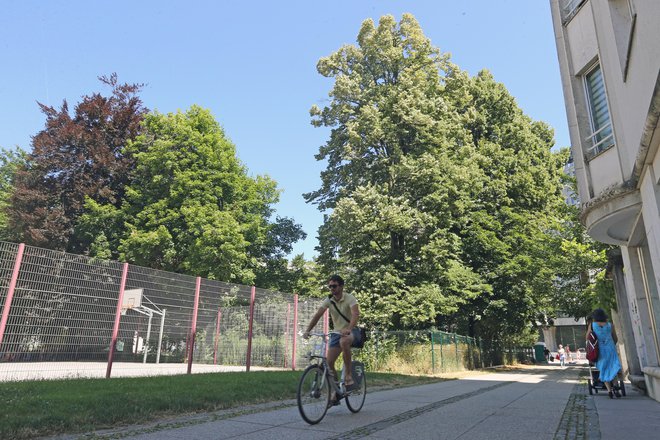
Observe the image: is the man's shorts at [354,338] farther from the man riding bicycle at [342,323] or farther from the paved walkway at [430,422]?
the paved walkway at [430,422]

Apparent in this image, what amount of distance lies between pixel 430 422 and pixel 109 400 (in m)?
4.35

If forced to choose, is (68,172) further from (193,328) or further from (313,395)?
(313,395)

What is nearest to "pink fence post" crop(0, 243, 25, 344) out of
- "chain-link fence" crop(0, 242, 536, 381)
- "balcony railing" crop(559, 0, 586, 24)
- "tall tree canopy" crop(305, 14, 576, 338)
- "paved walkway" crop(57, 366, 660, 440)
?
"chain-link fence" crop(0, 242, 536, 381)

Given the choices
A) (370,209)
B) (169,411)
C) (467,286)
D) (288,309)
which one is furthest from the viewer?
(467,286)

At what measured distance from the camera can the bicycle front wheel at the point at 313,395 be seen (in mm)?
5656

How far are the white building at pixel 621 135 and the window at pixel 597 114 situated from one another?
0.06 ft

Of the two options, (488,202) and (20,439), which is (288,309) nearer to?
(20,439)

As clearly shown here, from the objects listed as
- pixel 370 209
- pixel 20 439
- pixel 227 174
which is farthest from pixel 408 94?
pixel 20 439

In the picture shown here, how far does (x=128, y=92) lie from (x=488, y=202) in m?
23.5

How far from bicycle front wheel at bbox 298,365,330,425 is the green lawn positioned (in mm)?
1888

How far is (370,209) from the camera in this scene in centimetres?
2197

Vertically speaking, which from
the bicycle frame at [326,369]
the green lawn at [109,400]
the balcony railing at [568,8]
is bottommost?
the green lawn at [109,400]

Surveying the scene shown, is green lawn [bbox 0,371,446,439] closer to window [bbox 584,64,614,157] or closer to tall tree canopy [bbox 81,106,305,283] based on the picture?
window [bbox 584,64,614,157]

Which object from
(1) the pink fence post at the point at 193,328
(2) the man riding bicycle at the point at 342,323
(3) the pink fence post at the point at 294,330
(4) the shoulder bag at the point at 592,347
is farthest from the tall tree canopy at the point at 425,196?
(2) the man riding bicycle at the point at 342,323
